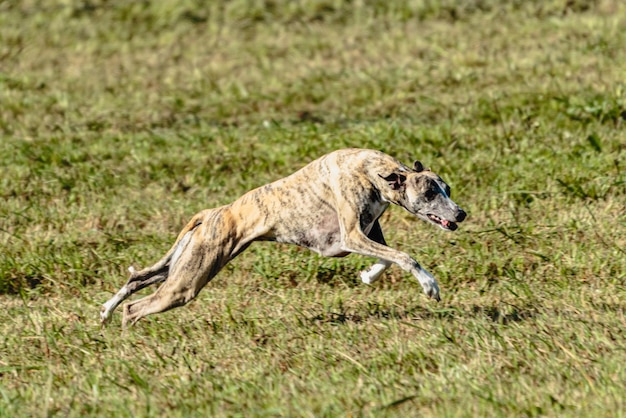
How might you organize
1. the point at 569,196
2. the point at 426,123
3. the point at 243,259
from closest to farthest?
1. the point at 243,259
2. the point at 569,196
3. the point at 426,123

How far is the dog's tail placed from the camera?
693 centimetres

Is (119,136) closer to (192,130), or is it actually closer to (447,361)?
(192,130)

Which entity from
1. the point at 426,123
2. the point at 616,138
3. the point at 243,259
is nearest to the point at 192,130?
the point at 426,123

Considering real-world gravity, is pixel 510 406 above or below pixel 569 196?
above

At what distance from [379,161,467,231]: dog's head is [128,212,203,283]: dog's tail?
4.37 ft

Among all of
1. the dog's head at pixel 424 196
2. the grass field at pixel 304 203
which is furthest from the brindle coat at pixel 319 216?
the grass field at pixel 304 203

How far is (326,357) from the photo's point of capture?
5.99 meters

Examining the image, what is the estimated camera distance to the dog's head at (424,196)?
6.41m

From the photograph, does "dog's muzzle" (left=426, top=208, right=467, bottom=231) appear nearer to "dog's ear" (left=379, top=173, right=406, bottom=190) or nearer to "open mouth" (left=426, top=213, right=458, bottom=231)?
Result: "open mouth" (left=426, top=213, right=458, bottom=231)

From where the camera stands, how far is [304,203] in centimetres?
671

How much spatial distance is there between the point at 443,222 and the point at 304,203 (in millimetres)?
894

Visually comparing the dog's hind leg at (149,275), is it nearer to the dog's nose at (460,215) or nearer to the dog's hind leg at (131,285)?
the dog's hind leg at (131,285)

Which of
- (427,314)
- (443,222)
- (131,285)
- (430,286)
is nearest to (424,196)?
(443,222)

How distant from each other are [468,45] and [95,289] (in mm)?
7405
